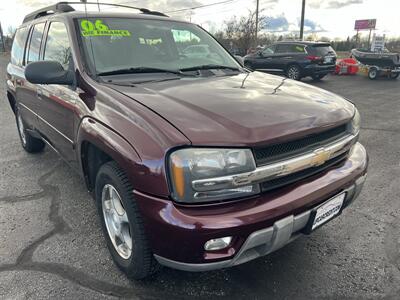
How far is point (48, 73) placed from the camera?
2.72 m

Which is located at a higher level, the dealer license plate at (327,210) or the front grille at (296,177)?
the front grille at (296,177)

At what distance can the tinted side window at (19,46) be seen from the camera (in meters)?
4.56

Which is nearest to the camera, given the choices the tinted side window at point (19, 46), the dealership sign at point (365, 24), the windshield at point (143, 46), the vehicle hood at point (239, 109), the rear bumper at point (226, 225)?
the rear bumper at point (226, 225)

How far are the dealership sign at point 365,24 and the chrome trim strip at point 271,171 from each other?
4314 cm

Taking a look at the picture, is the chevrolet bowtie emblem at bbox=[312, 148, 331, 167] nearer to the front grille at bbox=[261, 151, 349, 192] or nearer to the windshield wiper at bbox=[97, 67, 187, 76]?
the front grille at bbox=[261, 151, 349, 192]

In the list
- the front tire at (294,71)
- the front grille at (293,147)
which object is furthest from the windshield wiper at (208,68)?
the front tire at (294,71)

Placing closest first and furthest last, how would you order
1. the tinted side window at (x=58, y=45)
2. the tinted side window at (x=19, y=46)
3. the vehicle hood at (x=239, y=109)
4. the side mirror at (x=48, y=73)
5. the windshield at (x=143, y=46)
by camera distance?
the vehicle hood at (x=239, y=109) → the side mirror at (x=48, y=73) → the windshield at (x=143, y=46) → the tinted side window at (x=58, y=45) → the tinted side window at (x=19, y=46)

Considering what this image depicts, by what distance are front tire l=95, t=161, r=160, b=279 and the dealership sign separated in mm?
43618

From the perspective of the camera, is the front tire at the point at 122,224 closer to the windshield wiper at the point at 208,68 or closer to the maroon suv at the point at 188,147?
the maroon suv at the point at 188,147

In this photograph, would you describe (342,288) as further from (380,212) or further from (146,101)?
(146,101)

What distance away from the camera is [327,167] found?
2.36 metres

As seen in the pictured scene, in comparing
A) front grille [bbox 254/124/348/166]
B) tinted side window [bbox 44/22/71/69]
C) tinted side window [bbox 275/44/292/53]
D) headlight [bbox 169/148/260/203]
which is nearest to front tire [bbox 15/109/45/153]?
Answer: tinted side window [bbox 44/22/71/69]

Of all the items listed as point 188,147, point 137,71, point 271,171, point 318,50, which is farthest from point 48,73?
point 318,50

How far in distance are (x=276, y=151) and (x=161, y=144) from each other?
26.2 inches
